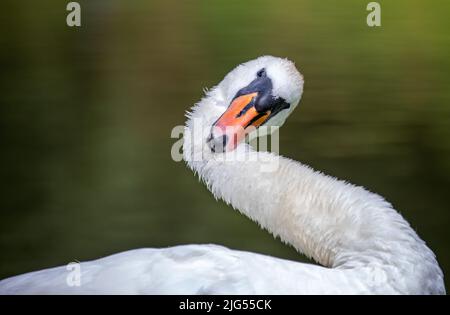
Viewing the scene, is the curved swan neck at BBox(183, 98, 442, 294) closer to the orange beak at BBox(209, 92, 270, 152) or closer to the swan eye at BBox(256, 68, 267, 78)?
the orange beak at BBox(209, 92, 270, 152)

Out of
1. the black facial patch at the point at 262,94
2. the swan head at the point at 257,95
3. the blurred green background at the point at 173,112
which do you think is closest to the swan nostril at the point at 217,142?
the swan head at the point at 257,95

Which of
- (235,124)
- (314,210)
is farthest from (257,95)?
(314,210)

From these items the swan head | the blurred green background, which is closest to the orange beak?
the swan head

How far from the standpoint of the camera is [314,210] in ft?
5.37

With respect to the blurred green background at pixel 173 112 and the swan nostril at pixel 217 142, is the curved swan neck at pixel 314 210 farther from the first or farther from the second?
the blurred green background at pixel 173 112

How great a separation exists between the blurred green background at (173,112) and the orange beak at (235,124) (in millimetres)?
986

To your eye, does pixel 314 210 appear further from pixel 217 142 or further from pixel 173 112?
pixel 173 112

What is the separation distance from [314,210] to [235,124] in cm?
29

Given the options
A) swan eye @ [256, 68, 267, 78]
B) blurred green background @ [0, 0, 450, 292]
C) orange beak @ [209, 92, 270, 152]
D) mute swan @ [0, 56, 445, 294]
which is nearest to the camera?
mute swan @ [0, 56, 445, 294]

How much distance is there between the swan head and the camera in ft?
5.71

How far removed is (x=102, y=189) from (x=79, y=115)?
38 cm

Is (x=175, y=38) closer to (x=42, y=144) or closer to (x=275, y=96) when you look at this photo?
(x=42, y=144)

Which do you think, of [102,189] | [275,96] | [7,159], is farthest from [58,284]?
[7,159]

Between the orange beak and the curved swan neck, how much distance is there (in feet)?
0.09
